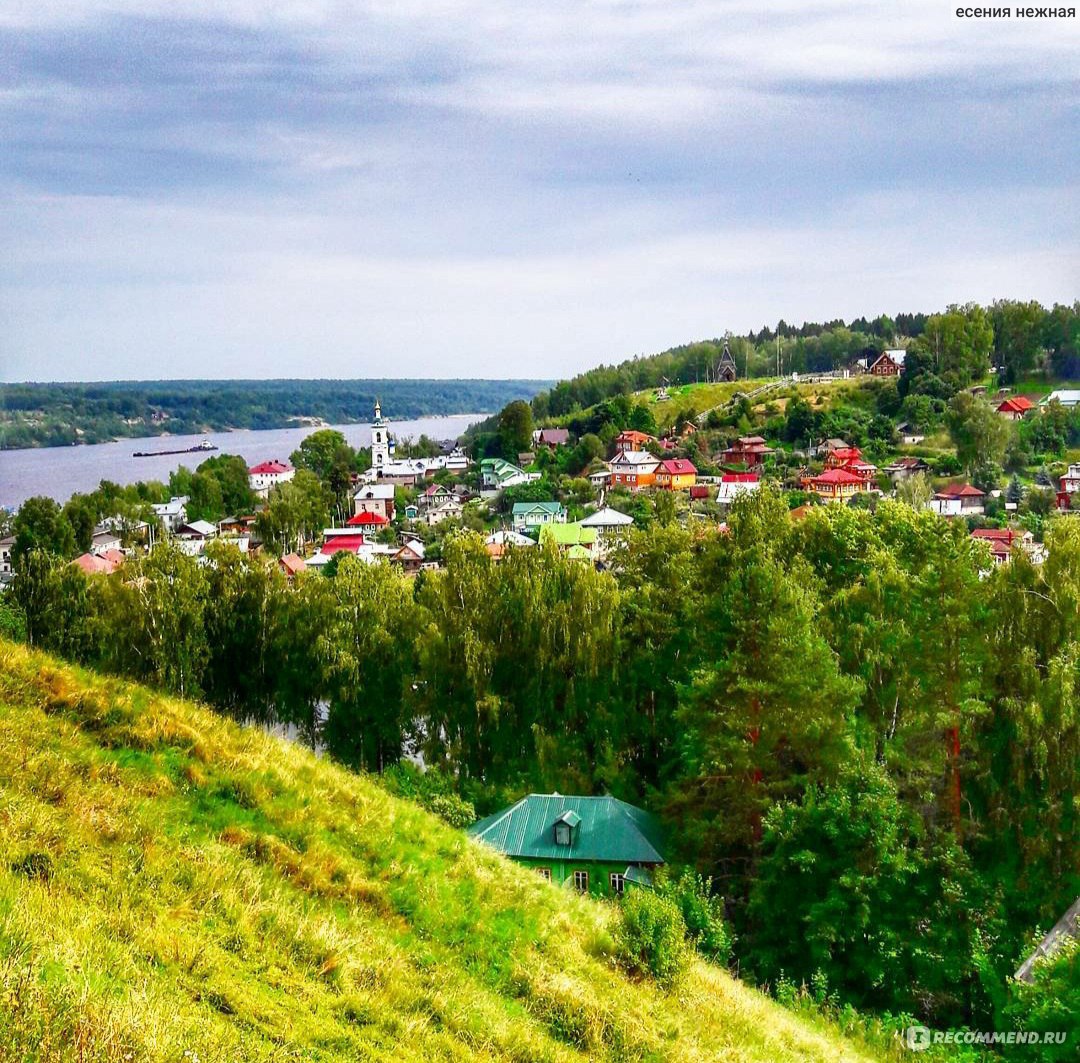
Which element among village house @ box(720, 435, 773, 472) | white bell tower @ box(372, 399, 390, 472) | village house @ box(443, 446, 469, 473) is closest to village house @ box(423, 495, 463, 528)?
village house @ box(443, 446, 469, 473)

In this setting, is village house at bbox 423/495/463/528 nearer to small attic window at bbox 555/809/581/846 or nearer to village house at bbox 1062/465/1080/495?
village house at bbox 1062/465/1080/495

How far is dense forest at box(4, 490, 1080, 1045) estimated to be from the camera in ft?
41.6

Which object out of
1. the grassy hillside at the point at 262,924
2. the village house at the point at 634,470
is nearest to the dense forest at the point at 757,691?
the grassy hillside at the point at 262,924

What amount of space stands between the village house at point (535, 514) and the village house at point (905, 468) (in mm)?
20847

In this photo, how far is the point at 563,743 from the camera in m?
18.5

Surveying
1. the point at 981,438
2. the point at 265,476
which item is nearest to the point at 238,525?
Answer: the point at 265,476

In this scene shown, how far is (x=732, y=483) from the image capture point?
61656 millimetres

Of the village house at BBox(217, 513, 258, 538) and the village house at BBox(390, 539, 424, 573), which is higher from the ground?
the village house at BBox(217, 513, 258, 538)

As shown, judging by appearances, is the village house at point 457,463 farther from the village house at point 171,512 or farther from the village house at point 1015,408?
the village house at point 1015,408

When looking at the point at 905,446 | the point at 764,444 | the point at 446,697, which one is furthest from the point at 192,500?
the point at 446,697

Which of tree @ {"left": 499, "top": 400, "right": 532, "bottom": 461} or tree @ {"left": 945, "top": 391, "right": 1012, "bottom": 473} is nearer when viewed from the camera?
tree @ {"left": 945, "top": 391, "right": 1012, "bottom": 473}

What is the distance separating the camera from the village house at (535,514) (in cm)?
6097

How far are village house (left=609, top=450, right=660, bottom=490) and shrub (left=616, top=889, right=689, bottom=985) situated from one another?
191 ft

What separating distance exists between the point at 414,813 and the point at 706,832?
6.48 metres
